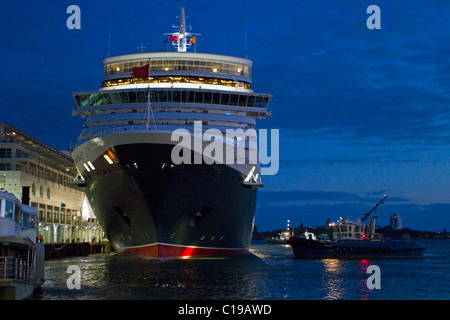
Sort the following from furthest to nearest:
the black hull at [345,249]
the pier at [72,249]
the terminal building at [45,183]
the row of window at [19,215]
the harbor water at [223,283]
Answer: the black hull at [345,249] → the pier at [72,249] → the terminal building at [45,183] → the harbor water at [223,283] → the row of window at [19,215]

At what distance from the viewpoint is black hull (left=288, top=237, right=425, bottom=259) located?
6140 cm

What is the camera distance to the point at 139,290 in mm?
28484

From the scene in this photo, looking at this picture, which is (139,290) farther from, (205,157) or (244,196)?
(244,196)

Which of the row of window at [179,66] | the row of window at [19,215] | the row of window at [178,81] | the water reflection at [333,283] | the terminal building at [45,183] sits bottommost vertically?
the water reflection at [333,283]

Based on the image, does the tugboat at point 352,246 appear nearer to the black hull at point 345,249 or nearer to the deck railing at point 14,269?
the black hull at point 345,249

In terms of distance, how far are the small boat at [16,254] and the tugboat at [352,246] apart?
37893mm

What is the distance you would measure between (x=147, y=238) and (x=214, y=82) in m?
15.7

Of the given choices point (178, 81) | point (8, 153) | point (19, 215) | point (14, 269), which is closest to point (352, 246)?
point (178, 81)

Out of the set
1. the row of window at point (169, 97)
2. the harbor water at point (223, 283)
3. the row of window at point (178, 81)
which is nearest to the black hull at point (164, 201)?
the harbor water at point (223, 283)

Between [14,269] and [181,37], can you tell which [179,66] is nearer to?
[181,37]

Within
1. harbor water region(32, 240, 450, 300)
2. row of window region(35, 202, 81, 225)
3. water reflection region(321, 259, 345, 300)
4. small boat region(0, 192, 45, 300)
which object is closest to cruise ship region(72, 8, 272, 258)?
harbor water region(32, 240, 450, 300)

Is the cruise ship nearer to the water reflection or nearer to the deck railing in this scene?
the water reflection

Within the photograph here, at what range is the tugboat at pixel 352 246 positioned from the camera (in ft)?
202
